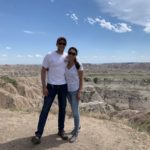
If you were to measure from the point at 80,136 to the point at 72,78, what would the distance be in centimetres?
151

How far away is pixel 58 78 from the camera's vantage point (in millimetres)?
5797

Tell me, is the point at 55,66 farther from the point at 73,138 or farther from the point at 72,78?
the point at 73,138

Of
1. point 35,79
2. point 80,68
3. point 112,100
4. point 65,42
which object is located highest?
point 65,42

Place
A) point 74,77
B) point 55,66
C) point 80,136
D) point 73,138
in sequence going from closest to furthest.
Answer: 1. point 55,66
2. point 74,77
3. point 73,138
4. point 80,136

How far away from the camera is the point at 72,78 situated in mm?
5918

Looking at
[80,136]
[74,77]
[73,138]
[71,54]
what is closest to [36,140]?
[73,138]

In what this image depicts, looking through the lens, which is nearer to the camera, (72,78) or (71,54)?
(71,54)

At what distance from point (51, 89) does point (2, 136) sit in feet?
5.58

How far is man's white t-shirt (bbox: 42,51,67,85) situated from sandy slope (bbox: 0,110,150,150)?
51.5 inches

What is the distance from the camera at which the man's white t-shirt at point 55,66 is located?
5.72m

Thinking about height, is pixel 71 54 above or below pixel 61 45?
below

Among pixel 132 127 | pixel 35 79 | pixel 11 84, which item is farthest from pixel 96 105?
pixel 132 127

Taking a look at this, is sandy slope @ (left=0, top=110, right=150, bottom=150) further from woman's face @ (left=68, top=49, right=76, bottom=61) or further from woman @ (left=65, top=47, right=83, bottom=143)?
woman's face @ (left=68, top=49, right=76, bottom=61)

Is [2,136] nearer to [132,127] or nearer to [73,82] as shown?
[73,82]
